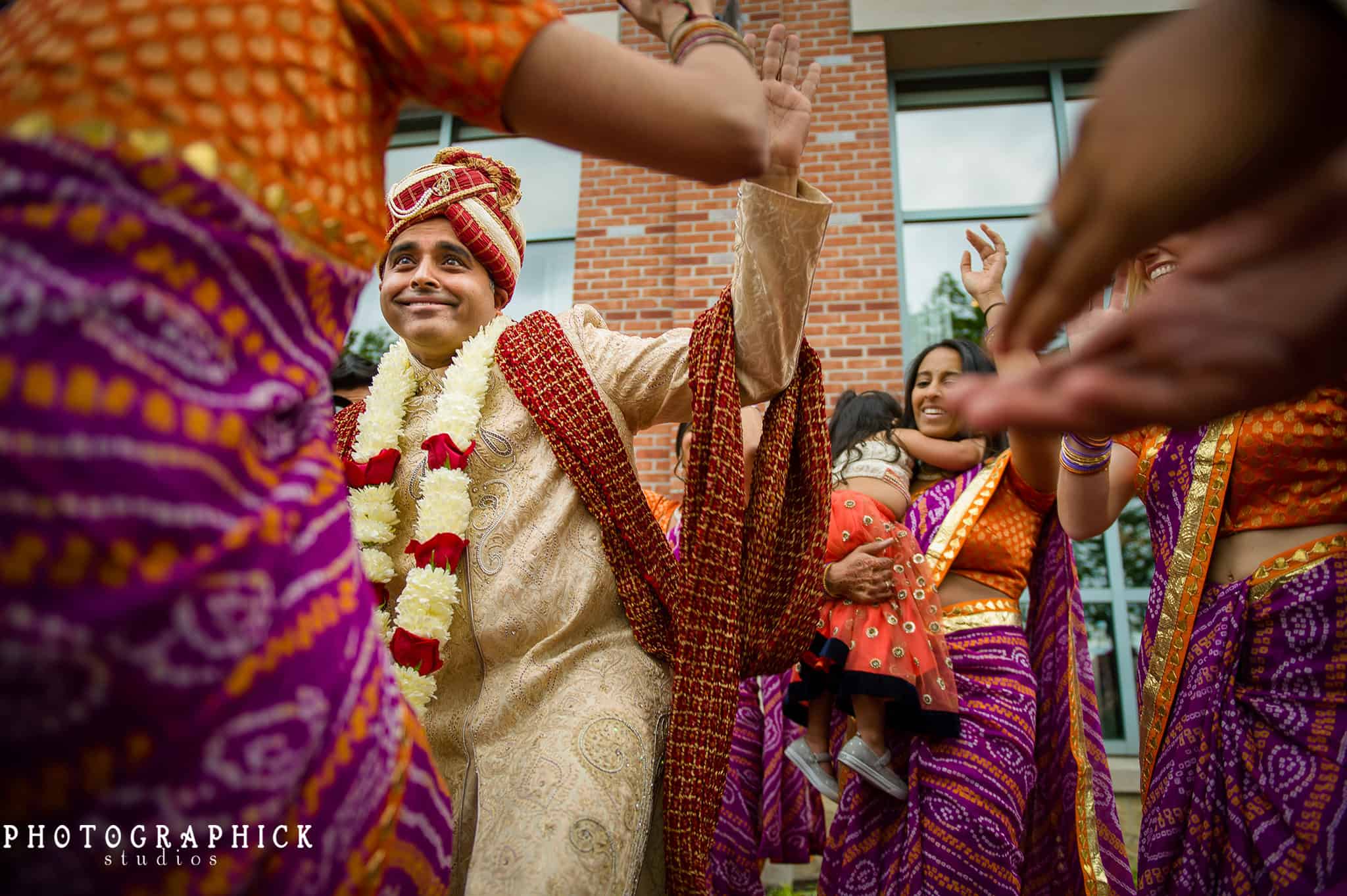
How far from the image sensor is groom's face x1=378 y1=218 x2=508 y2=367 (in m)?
Answer: 2.08

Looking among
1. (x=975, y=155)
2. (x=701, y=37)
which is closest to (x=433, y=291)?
(x=701, y=37)

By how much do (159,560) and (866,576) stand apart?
2.20m

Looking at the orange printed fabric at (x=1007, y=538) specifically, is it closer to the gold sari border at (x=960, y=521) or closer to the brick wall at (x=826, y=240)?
the gold sari border at (x=960, y=521)

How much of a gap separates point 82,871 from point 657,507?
3.07 meters

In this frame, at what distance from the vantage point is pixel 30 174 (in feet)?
2.14

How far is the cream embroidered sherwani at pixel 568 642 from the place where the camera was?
141cm

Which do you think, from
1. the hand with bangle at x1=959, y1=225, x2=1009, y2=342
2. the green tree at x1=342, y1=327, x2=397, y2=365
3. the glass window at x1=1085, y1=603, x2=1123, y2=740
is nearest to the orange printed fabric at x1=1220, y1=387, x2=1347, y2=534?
the hand with bangle at x1=959, y1=225, x2=1009, y2=342

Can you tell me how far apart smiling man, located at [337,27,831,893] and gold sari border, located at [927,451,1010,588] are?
3.75 feet

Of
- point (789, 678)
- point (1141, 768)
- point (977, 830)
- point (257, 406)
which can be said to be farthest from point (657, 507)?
point (257, 406)

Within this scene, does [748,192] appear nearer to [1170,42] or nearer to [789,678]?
[1170,42]

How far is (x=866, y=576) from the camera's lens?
2.58 meters

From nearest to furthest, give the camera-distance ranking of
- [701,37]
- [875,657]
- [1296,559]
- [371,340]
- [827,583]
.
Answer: [701,37] < [1296,559] < [875,657] < [827,583] < [371,340]

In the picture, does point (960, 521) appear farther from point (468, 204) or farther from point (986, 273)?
point (468, 204)

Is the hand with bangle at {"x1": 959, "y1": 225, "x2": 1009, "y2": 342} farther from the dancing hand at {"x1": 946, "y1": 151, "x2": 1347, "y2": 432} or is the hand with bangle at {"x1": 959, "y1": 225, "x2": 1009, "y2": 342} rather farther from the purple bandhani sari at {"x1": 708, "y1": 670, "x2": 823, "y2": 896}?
the dancing hand at {"x1": 946, "y1": 151, "x2": 1347, "y2": 432}
